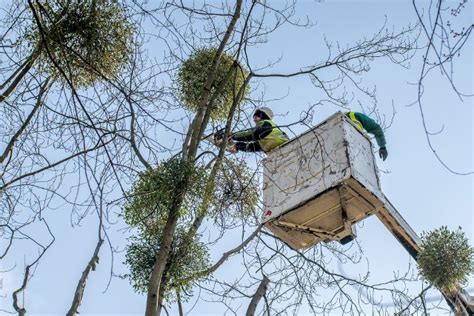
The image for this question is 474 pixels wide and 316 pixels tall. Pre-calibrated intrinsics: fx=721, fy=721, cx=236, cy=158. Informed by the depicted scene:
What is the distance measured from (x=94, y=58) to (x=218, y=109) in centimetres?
101

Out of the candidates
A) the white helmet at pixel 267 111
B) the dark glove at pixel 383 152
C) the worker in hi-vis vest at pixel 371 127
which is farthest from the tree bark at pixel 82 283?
the dark glove at pixel 383 152

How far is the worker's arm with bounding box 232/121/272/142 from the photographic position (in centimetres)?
401

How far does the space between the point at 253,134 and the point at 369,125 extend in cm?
84

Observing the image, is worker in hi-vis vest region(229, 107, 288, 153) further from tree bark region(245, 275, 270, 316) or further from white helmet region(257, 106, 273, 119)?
tree bark region(245, 275, 270, 316)

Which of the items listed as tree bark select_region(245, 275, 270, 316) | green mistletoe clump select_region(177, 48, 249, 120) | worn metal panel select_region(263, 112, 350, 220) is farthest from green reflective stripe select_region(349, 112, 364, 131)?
tree bark select_region(245, 275, 270, 316)

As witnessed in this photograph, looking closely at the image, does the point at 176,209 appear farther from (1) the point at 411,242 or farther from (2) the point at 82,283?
(1) the point at 411,242

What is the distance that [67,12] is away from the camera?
11.4 ft

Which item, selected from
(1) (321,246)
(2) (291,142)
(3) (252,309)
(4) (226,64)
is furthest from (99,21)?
(1) (321,246)

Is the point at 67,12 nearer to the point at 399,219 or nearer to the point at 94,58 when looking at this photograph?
the point at 94,58

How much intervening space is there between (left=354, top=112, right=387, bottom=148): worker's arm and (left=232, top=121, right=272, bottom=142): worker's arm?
22.6 inches

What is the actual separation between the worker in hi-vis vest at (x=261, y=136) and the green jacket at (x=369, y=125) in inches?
17.3

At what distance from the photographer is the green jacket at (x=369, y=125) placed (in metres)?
4.38

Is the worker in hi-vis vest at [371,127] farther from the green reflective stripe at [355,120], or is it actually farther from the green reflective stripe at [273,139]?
the green reflective stripe at [273,139]

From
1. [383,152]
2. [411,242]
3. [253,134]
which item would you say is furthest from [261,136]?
[411,242]
